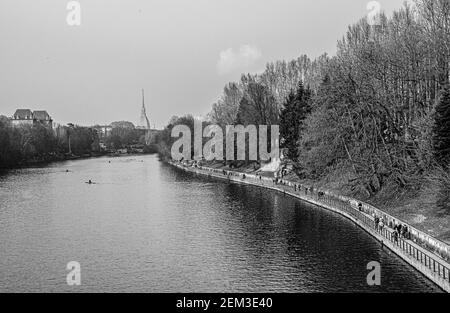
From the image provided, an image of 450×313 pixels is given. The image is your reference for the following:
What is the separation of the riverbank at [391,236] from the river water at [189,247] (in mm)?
651

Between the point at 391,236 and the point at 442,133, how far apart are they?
1128 cm

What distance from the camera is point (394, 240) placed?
3350cm

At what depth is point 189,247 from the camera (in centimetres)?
3728

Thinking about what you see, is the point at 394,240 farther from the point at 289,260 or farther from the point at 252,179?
the point at 252,179

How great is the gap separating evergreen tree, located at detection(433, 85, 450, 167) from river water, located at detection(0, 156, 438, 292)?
8691mm

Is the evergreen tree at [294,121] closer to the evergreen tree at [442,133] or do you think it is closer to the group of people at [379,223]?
the evergreen tree at [442,133]

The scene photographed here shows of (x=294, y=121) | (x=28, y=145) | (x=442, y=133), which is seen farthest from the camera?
(x=28, y=145)

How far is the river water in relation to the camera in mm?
28641

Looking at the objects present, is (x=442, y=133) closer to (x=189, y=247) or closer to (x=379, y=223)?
(x=379, y=223)

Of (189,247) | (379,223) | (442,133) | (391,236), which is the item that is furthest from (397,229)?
(189,247)

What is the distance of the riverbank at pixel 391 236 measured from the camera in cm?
2694

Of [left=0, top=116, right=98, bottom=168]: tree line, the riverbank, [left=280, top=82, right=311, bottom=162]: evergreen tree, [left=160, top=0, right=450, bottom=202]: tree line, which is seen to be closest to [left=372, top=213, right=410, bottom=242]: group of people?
the riverbank
